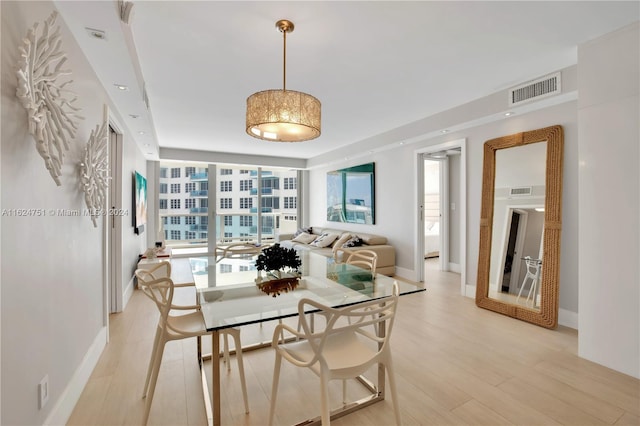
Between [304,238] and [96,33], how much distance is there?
531 centimetres

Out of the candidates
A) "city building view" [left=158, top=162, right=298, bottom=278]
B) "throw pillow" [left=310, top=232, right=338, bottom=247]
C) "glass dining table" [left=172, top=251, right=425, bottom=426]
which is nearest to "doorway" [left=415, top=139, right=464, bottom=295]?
"throw pillow" [left=310, top=232, right=338, bottom=247]

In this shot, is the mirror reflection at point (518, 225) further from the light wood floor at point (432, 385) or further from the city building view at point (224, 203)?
the city building view at point (224, 203)

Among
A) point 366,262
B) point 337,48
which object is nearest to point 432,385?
point 366,262

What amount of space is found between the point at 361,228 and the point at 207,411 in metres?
4.67

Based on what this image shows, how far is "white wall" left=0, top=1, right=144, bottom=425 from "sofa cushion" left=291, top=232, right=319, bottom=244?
4.57 m

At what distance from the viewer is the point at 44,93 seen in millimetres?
1414

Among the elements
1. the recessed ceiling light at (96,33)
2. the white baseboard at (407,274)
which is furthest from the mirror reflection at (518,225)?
the recessed ceiling light at (96,33)

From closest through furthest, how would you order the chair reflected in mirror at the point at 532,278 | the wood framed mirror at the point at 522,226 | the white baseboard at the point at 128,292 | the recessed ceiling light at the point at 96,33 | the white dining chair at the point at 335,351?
1. the white dining chair at the point at 335,351
2. the recessed ceiling light at the point at 96,33
3. the wood framed mirror at the point at 522,226
4. the chair reflected in mirror at the point at 532,278
5. the white baseboard at the point at 128,292

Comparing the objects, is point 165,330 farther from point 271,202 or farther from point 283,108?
point 271,202

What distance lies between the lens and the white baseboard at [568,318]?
2.99 metres

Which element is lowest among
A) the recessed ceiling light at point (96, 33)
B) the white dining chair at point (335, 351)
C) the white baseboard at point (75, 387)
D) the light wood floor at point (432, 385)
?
the light wood floor at point (432, 385)

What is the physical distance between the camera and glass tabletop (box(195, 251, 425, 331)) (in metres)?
1.59

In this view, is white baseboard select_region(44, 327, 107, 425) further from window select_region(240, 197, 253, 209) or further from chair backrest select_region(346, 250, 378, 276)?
window select_region(240, 197, 253, 209)

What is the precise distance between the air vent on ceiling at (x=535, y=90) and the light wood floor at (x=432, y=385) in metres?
2.32
